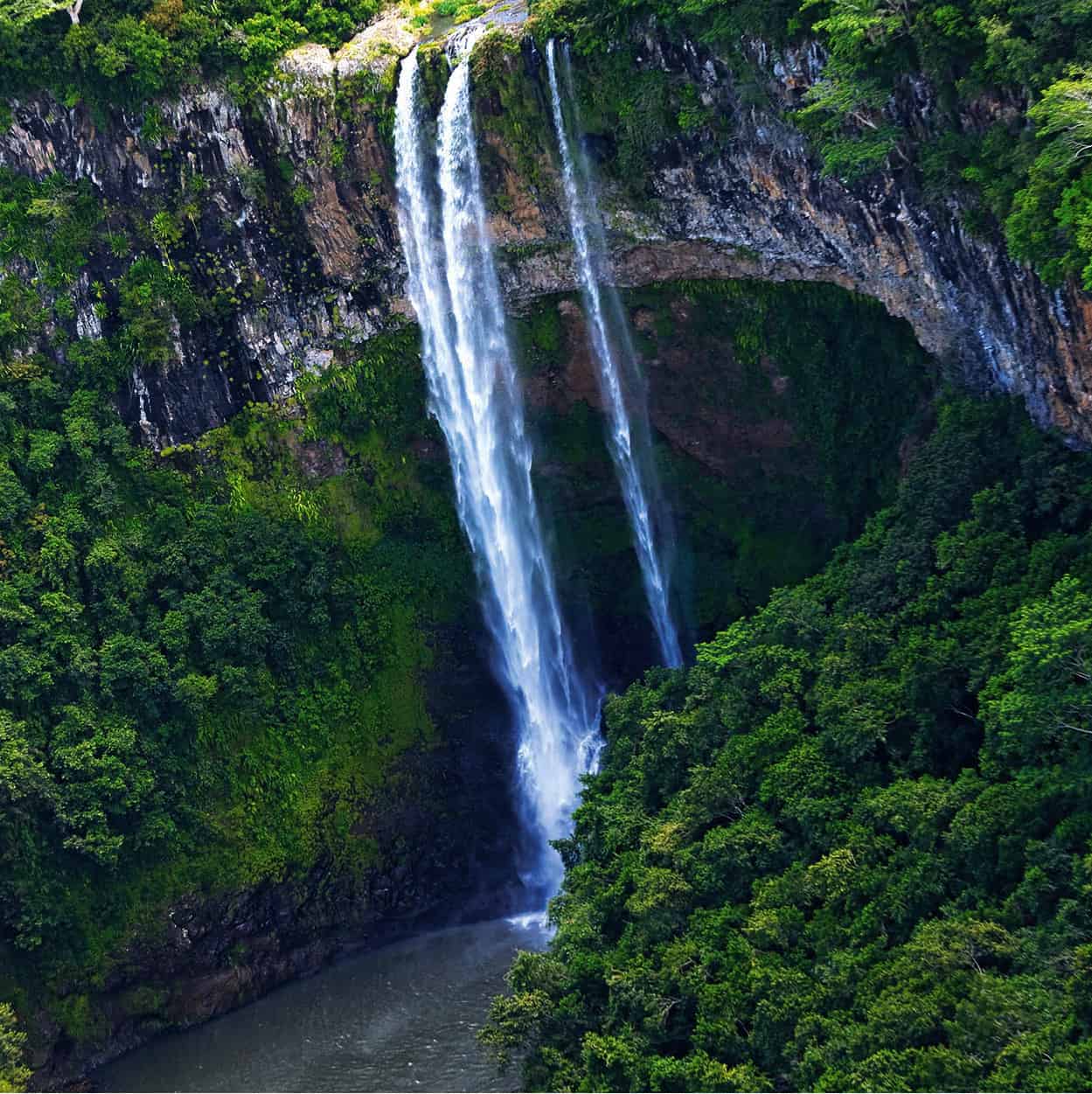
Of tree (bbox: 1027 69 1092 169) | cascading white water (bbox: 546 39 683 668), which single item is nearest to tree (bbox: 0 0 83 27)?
cascading white water (bbox: 546 39 683 668)

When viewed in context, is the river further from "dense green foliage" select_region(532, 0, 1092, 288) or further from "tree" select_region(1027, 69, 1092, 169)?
"tree" select_region(1027, 69, 1092, 169)

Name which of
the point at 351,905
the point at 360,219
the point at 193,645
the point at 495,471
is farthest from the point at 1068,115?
the point at 351,905

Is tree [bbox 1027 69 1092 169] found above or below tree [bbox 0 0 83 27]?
below

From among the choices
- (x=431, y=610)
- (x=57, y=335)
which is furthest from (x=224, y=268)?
(x=431, y=610)

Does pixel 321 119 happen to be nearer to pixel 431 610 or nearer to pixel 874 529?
pixel 431 610

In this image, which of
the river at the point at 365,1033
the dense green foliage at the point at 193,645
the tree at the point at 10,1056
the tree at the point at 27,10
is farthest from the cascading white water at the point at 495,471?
the tree at the point at 10,1056

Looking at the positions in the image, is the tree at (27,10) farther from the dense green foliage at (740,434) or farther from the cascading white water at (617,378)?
the dense green foliage at (740,434)
